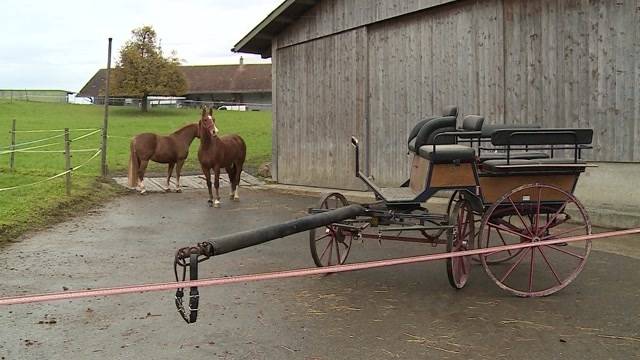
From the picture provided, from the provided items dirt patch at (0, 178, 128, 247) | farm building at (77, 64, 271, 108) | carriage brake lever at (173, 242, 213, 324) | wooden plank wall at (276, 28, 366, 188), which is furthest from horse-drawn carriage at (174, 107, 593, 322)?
farm building at (77, 64, 271, 108)

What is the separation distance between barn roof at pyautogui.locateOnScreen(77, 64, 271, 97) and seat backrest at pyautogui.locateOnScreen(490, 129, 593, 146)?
203 feet

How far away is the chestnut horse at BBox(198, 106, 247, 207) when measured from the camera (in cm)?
1377

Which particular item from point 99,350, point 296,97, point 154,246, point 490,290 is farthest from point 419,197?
point 296,97

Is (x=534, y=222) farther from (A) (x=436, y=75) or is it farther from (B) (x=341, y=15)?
(B) (x=341, y=15)

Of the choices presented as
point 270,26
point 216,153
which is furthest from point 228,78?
point 216,153

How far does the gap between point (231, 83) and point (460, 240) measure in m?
66.0

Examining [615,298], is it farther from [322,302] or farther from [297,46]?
[297,46]

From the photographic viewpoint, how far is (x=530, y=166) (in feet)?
19.2

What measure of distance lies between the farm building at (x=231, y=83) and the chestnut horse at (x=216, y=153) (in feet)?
170

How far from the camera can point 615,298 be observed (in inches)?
227

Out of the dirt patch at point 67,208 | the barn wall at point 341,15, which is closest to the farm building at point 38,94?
the dirt patch at point 67,208

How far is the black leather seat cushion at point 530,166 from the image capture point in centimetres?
586

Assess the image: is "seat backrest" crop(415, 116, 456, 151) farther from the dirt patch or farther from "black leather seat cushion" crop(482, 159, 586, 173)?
the dirt patch

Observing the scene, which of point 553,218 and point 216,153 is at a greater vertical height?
point 216,153
